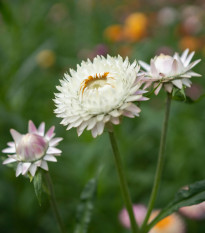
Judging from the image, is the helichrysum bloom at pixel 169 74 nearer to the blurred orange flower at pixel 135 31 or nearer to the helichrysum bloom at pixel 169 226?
the helichrysum bloom at pixel 169 226

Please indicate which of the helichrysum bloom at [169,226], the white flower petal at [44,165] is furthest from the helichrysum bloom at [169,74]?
the helichrysum bloom at [169,226]

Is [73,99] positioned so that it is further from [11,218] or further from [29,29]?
[29,29]

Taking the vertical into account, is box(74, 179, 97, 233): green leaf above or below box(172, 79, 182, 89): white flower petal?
below

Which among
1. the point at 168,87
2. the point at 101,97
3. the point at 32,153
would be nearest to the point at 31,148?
the point at 32,153

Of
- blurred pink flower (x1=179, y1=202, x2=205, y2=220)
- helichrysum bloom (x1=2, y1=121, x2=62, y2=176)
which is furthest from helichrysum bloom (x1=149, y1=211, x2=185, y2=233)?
helichrysum bloom (x1=2, y1=121, x2=62, y2=176)

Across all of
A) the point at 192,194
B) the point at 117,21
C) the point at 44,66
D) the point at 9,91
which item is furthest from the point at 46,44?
the point at 117,21

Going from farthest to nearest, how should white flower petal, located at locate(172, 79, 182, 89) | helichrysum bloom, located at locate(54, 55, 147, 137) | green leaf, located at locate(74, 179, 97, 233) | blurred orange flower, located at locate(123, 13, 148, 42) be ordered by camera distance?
1. blurred orange flower, located at locate(123, 13, 148, 42)
2. green leaf, located at locate(74, 179, 97, 233)
3. white flower petal, located at locate(172, 79, 182, 89)
4. helichrysum bloom, located at locate(54, 55, 147, 137)

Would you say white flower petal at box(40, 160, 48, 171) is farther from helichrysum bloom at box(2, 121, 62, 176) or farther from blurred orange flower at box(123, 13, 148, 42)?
blurred orange flower at box(123, 13, 148, 42)

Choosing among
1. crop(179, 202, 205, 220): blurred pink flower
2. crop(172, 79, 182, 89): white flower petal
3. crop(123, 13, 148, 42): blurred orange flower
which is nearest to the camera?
crop(172, 79, 182, 89): white flower petal
